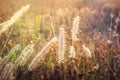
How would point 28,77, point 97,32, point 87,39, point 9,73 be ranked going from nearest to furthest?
1. point 9,73
2. point 28,77
3. point 87,39
4. point 97,32

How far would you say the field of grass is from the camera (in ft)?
6.67

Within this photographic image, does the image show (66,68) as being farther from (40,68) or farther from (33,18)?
(33,18)

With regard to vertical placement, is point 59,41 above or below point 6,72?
above

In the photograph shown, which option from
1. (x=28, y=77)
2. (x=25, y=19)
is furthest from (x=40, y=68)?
(x=25, y=19)

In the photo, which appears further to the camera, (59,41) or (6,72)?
(59,41)

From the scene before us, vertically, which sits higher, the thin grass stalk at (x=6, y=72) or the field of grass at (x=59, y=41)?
the field of grass at (x=59, y=41)

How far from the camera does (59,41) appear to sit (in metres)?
2.00

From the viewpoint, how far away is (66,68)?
2.49 meters

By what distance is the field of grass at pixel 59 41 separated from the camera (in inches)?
80.0

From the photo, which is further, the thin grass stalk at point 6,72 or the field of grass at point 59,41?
the field of grass at point 59,41

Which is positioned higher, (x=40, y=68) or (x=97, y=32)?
(x=97, y=32)

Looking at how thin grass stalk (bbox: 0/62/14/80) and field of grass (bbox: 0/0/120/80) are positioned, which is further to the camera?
field of grass (bbox: 0/0/120/80)

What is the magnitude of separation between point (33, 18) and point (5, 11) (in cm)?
33

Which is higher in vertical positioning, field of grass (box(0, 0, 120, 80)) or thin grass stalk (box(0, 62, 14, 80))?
field of grass (box(0, 0, 120, 80))
